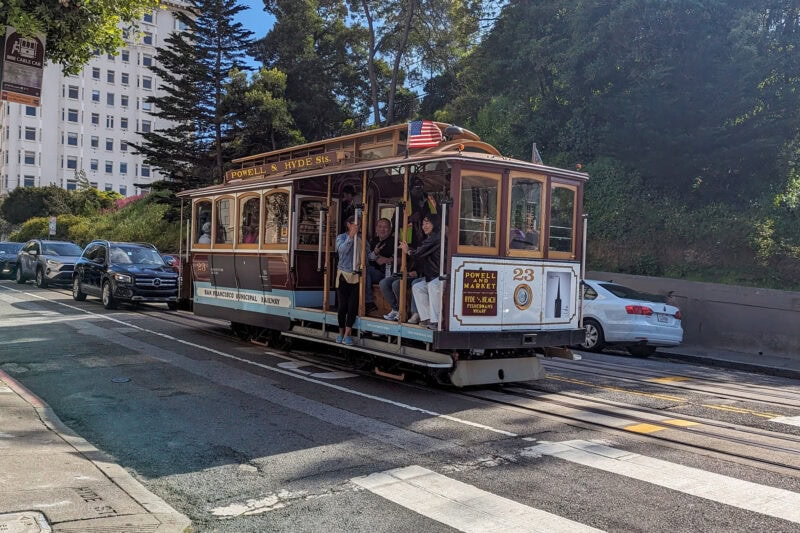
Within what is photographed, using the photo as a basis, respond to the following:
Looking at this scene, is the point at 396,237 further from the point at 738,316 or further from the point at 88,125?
the point at 88,125

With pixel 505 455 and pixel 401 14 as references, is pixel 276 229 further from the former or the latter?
pixel 401 14

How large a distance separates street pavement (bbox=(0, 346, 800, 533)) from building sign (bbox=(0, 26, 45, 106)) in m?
3.37

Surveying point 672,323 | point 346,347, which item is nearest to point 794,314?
point 672,323

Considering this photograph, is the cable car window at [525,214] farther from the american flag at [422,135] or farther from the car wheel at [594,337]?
the car wheel at [594,337]

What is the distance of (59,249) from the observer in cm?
2497

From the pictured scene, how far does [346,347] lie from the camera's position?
994cm

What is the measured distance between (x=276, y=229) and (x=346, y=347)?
9.53ft

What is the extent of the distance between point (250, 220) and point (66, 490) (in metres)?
8.01

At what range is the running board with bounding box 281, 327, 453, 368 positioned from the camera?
8.56m

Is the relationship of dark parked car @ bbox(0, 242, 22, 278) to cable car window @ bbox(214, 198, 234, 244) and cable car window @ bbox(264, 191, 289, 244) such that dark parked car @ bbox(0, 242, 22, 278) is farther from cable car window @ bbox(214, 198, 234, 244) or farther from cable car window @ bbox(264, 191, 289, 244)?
cable car window @ bbox(264, 191, 289, 244)

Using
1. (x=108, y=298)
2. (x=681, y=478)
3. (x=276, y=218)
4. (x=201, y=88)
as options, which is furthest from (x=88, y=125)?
(x=681, y=478)

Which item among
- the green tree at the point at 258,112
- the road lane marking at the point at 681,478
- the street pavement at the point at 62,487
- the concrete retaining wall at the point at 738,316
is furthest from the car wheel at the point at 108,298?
the green tree at the point at 258,112

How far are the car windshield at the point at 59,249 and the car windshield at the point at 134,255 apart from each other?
22.0 ft

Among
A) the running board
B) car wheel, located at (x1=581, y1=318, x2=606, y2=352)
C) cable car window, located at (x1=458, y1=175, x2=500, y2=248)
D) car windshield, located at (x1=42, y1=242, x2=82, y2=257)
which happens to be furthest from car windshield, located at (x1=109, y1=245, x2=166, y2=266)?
cable car window, located at (x1=458, y1=175, x2=500, y2=248)
